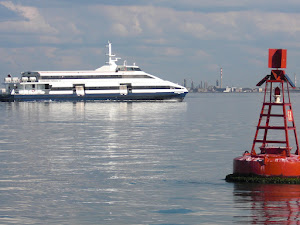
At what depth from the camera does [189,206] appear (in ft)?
59.2

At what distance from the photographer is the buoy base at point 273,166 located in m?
20.7

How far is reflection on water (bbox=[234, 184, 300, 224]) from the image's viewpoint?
1616 cm

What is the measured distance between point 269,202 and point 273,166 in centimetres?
269

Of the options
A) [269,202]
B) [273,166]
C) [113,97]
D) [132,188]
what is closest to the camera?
[269,202]

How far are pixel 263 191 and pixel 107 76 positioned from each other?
11465cm

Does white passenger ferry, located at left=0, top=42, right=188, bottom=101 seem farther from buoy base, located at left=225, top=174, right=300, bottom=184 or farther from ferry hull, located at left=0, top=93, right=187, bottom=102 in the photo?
buoy base, located at left=225, top=174, right=300, bottom=184

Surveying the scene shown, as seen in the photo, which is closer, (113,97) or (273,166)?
(273,166)

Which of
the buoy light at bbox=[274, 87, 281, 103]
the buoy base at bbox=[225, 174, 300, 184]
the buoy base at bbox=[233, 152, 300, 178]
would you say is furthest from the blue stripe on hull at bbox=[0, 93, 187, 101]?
the buoy base at bbox=[233, 152, 300, 178]

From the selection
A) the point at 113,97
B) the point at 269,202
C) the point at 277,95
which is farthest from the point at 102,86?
the point at 269,202

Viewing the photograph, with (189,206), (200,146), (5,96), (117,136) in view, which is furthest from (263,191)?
(5,96)

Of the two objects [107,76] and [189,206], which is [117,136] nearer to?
[189,206]

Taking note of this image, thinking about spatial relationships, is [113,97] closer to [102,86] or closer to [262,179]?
[102,86]

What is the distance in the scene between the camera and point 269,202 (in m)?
18.2

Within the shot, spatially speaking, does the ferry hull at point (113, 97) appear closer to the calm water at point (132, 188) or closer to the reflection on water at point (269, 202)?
the calm water at point (132, 188)
